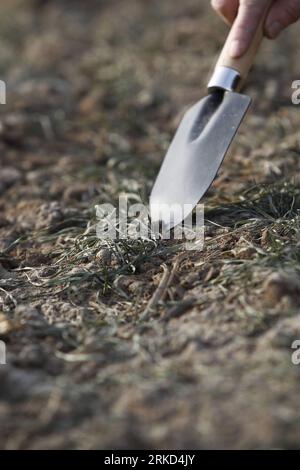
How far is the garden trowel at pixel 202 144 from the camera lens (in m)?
1.99

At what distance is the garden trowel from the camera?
78.2 inches

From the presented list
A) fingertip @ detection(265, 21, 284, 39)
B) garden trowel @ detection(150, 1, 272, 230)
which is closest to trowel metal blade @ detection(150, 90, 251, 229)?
garden trowel @ detection(150, 1, 272, 230)

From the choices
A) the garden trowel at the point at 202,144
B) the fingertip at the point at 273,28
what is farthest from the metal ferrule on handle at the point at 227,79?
the fingertip at the point at 273,28

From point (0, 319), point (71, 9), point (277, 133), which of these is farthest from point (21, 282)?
point (71, 9)

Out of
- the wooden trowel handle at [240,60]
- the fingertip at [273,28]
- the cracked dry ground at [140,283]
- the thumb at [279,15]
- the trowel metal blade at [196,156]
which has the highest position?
the thumb at [279,15]

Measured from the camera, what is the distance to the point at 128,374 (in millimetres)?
1437

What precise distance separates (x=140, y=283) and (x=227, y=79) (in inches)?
29.0

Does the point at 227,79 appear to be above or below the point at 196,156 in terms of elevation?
above

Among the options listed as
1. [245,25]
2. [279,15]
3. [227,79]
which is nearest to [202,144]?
[227,79]

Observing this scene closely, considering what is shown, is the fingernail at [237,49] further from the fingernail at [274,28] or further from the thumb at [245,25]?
the fingernail at [274,28]

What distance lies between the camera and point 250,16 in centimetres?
214

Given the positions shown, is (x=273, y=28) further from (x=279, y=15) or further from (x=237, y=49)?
(x=237, y=49)

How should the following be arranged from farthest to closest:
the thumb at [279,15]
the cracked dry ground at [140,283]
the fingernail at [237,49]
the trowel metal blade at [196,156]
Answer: the thumb at [279,15]
the fingernail at [237,49]
the trowel metal blade at [196,156]
the cracked dry ground at [140,283]

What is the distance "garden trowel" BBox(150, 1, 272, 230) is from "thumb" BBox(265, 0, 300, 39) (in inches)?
1.3
